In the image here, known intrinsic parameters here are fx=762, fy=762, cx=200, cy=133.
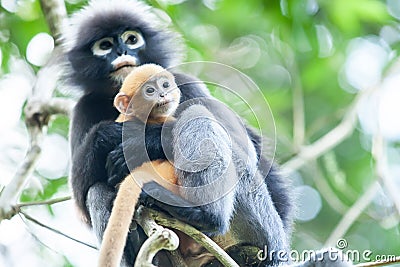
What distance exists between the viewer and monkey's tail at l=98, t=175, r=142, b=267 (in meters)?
3.17

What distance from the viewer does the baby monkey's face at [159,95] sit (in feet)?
12.7

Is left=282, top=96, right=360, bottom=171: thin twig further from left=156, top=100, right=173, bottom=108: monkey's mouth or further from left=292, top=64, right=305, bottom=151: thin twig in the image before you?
left=156, top=100, right=173, bottom=108: monkey's mouth

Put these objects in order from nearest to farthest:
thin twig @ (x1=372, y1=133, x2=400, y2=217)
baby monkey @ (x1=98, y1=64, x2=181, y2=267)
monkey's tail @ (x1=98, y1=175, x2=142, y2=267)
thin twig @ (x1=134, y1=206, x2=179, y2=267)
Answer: thin twig @ (x1=134, y1=206, x2=179, y2=267) → monkey's tail @ (x1=98, y1=175, x2=142, y2=267) → baby monkey @ (x1=98, y1=64, x2=181, y2=267) → thin twig @ (x1=372, y1=133, x2=400, y2=217)

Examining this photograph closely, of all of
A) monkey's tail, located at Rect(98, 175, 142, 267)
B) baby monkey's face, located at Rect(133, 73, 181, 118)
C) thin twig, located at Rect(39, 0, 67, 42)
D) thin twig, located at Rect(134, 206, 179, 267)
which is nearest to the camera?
thin twig, located at Rect(134, 206, 179, 267)

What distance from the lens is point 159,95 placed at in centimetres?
386

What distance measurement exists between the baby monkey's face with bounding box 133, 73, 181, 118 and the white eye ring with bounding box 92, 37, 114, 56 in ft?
2.84

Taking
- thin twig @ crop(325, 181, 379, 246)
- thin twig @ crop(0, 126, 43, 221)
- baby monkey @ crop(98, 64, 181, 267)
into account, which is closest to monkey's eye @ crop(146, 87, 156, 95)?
baby monkey @ crop(98, 64, 181, 267)

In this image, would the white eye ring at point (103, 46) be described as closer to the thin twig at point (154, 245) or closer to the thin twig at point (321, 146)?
the thin twig at point (321, 146)

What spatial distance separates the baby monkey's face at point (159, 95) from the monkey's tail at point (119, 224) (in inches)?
15.9

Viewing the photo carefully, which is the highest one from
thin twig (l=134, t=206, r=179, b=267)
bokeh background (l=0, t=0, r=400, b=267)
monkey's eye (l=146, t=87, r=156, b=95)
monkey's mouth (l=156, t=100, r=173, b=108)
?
thin twig (l=134, t=206, r=179, b=267)

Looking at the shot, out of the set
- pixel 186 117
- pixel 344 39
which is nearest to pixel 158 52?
pixel 186 117

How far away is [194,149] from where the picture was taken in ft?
12.4

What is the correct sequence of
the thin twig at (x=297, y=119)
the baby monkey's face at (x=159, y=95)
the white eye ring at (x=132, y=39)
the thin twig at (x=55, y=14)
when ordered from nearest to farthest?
1. the baby monkey's face at (x=159, y=95)
2. the white eye ring at (x=132, y=39)
3. the thin twig at (x=55, y=14)
4. the thin twig at (x=297, y=119)

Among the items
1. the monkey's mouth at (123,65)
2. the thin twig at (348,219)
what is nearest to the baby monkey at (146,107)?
the monkey's mouth at (123,65)
